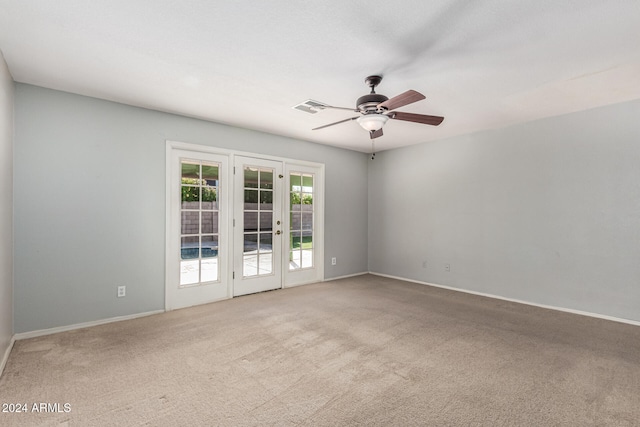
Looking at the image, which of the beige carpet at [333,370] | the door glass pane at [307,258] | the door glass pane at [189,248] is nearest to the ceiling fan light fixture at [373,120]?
the beige carpet at [333,370]

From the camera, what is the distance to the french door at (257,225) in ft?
14.6

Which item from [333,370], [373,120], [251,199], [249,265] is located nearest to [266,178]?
[251,199]

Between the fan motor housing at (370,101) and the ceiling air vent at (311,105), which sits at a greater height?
the ceiling air vent at (311,105)

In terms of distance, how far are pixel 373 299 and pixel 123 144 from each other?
3.78 metres

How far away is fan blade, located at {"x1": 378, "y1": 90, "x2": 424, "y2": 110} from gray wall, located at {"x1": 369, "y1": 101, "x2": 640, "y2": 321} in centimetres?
287

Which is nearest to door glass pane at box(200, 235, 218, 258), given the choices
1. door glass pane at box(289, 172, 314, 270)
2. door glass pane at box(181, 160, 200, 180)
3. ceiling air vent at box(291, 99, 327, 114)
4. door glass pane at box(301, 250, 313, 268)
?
door glass pane at box(181, 160, 200, 180)

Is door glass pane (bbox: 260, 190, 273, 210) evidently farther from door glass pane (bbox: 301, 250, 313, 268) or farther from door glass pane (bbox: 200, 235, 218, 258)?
door glass pane (bbox: 301, 250, 313, 268)

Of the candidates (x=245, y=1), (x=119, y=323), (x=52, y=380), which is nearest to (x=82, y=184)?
(x=119, y=323)

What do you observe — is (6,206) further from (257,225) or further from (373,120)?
(373,120)

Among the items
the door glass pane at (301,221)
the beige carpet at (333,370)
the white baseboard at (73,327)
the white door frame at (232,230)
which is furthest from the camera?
the door glass pane at (301,221)

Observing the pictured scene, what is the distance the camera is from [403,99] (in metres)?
2.29

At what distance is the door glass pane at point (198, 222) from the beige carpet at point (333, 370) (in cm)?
58

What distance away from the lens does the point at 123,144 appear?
138 inches

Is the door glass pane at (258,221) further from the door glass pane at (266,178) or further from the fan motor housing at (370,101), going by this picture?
the fan motor housing at (370,101)
